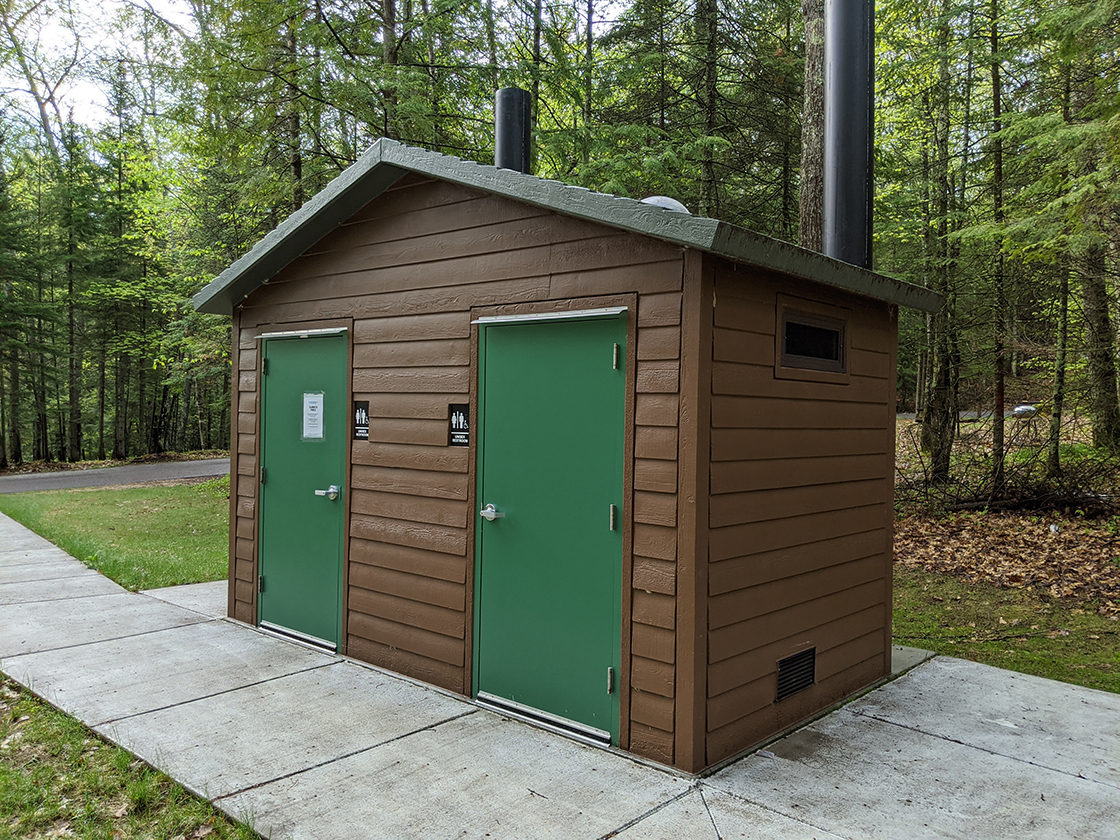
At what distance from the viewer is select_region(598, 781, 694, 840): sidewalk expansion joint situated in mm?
2881

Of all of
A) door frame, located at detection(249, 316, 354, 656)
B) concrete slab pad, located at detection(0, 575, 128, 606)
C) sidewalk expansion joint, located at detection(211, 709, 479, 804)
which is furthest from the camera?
concrete slab pad, located at detection(0, 575, 128, 606)

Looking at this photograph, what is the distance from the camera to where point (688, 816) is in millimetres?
3021

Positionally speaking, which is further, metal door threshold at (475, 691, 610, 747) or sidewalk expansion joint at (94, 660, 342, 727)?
sidewalk expansion joint at (94, 660, 342, 727)

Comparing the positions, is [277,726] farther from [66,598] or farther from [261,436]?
[66,598]

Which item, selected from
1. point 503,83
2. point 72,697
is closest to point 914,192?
point 503,83

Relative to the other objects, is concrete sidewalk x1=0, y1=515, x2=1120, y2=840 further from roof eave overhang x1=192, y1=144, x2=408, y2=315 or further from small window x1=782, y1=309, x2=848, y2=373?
roof eave overhang x1=192, y1=144, x2=408, y2=315

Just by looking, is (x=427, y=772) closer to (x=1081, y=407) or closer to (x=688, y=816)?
(x=688, y=816)

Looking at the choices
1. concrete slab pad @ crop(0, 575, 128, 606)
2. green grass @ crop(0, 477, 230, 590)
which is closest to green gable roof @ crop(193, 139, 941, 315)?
concrete slab pad @ crop(0, 575, 128, 606)

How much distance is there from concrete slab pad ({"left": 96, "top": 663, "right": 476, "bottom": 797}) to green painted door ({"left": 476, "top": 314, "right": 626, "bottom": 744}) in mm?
533

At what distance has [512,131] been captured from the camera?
17.5ft

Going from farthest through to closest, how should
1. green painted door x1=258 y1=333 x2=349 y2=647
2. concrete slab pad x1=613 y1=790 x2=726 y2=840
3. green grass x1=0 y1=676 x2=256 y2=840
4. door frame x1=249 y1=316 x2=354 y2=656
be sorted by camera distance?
green painted door x1=258 y1=333 x2=349 y2=647
door frame x1=249 y1=316 x2=354 y2=656
green grass x1=0 y1=676 x2=256 y2=840
concrete slab pad x1=613 y1=790 x2=726 y2=840

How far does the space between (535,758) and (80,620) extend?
14.6ft

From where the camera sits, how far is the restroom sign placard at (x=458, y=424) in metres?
4.53

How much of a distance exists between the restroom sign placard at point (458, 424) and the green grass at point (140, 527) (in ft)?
15.1
